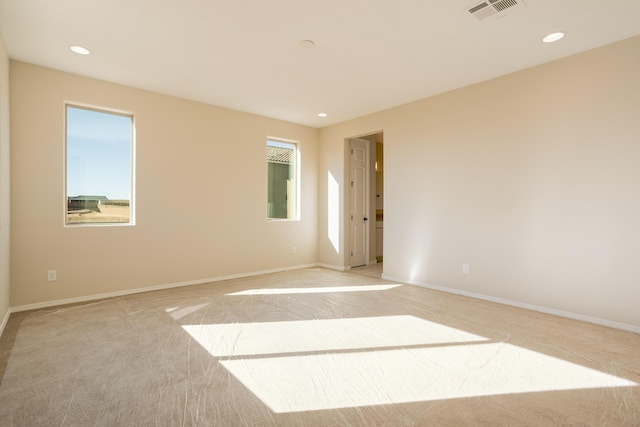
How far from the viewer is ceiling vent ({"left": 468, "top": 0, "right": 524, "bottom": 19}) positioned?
2.47m

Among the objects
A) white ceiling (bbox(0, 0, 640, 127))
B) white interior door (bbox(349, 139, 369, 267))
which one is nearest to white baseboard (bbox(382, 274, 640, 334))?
white interior door (bbox(349, 139, 369, 267))

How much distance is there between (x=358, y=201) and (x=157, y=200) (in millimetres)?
3608

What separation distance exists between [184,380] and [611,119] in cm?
440

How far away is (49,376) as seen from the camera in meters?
2.16

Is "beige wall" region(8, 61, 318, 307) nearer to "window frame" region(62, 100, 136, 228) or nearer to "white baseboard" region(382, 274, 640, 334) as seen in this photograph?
"window frame" region(62, 100, 136, 228)

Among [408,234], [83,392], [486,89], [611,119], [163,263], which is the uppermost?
[486,89]

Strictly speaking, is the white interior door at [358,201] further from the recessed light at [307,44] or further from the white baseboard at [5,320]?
the white baseboard at [5,320]

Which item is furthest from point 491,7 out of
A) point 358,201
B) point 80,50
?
point 358,201

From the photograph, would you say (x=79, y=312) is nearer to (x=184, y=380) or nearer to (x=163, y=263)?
(x=163, y=263)

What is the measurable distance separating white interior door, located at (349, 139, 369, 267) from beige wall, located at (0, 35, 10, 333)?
4.75 metres

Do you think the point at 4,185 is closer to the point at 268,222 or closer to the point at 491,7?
the point at 268,222

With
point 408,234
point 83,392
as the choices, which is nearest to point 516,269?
point 408,234

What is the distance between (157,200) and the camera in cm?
445

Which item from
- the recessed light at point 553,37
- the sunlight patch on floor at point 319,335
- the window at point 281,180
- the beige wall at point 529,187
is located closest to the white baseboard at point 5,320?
the sunlight patch on floor at point 319,335
